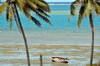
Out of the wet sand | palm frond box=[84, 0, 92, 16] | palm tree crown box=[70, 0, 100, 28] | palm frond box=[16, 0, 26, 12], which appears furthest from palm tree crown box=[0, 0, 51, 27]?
the wet sand

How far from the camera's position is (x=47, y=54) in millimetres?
48188

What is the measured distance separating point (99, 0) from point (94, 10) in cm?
128

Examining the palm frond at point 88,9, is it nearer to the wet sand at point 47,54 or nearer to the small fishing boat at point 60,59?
the wet sand at point 47,54

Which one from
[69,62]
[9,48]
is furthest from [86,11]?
[9,48]

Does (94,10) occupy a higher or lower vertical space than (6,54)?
higher

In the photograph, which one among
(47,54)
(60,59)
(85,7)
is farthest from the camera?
(47,54)

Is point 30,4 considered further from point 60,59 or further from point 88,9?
point 60,59

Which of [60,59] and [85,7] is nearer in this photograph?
[85,7]

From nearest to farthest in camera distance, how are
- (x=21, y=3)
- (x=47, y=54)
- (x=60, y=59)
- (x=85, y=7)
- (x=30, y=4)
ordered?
(x=21, y=3)
(x=30, y=4)
(x=85, y=7)
(x=60, y=59)
(x=47, y=54)

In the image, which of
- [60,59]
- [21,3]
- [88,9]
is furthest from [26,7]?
[60,59]

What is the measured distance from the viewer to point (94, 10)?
32469 mm

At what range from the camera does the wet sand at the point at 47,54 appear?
141 feet

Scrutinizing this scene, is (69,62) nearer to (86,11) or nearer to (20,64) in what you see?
(20,64)

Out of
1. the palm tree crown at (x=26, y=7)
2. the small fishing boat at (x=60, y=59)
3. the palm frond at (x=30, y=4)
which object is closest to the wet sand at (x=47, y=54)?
the small fishing boat at (x=60, y=59)
